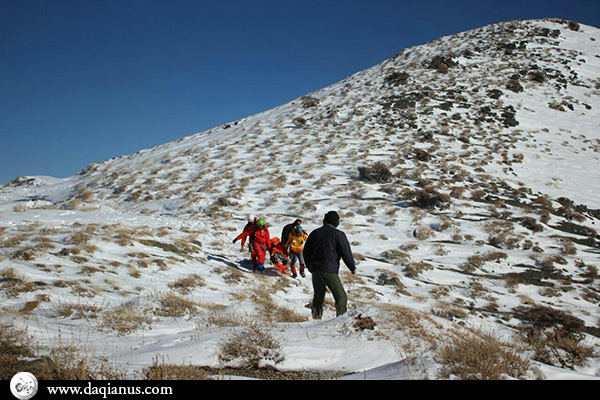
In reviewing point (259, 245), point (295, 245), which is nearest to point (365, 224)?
point (295, 245)

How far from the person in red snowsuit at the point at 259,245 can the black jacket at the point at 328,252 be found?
4443mm

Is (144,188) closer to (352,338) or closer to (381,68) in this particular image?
(352,338)

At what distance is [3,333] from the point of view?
3803 millimetres

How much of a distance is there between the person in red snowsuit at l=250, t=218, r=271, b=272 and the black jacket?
444 cm

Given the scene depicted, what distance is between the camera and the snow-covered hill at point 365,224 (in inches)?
178

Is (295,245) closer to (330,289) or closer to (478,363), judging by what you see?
(330,289)

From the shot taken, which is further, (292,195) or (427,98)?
(427,98)

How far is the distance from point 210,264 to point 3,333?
19.6 feet

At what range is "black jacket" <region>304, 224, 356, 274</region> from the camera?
545 centimetres
